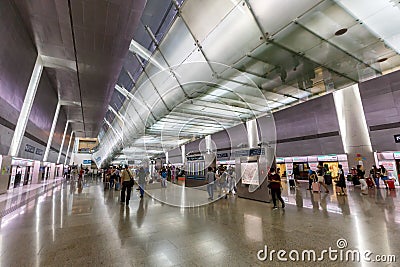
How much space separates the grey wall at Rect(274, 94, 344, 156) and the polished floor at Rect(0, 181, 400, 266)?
11.0 m

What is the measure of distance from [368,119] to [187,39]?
550 inches

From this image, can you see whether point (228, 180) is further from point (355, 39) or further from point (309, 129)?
point (309, 129)

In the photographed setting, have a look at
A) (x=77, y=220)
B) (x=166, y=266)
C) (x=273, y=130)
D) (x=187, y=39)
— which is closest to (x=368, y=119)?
(x=273, y=130)

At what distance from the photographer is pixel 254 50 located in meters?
7.37

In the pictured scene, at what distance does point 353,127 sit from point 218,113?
1027 centimetres

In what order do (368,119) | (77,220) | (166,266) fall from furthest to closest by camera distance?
(368,119) < (77,220) < (166,266)

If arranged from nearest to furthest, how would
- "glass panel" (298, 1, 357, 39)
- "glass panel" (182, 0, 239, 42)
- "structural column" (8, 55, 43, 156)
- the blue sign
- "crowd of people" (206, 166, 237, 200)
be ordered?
"glass panel" (298, 1, 357, 39)
"glass panel" (182, 0, 239, 42)
"crowd of people" (206, 166, 237, 200)
"structural column" (8, 55, 43, 156)
the blue sign

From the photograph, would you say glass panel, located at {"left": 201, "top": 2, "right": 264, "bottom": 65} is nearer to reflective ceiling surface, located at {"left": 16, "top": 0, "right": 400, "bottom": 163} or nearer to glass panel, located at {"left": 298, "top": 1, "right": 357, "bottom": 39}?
reflective ceiling surface, located at {"left": 16, "top": 0, "right": 400, "bottom": 163}

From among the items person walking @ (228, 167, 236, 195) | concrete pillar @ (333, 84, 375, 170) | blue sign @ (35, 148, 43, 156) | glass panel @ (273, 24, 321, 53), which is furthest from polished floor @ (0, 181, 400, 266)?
blue sign @ (35, 148, 43, 156)

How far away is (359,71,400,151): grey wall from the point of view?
12023 millimetres

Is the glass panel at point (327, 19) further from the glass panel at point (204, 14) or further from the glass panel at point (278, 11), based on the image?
the glass panel at point (204, 14)

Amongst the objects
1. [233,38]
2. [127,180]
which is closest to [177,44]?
[233,38]

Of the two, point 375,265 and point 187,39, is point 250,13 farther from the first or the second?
point 375,265

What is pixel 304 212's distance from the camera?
19.0 feet
